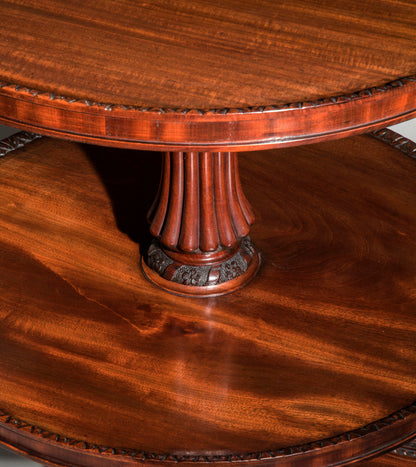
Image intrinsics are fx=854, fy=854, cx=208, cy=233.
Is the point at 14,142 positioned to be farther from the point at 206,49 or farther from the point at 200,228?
the point at 206,49

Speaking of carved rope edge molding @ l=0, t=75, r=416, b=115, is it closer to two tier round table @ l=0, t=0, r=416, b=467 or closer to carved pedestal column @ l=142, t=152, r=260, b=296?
two tier round table @ l=0, t=0, r=416, b=467

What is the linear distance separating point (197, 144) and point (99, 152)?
71cm

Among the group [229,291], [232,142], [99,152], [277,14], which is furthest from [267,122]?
[99,152]

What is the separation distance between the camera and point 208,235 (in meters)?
1.13

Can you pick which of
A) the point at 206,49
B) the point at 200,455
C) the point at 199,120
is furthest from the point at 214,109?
the point at 200,455

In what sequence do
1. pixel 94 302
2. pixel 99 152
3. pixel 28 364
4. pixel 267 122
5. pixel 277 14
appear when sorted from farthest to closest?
pixel 99 152 < pixel 94 302 < pixel 28 364 < pixel 277 14 < pixel 267 122

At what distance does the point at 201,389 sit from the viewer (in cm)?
98

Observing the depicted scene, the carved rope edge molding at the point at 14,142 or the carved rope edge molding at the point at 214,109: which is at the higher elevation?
the carved rope edge molding at the point at 214,109

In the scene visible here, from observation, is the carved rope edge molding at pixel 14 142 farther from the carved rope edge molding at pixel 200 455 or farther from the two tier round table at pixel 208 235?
the carved rope edge molding at pixel 200 455

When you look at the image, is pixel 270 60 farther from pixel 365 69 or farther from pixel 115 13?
pixel 115 13

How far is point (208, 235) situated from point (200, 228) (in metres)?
0.01

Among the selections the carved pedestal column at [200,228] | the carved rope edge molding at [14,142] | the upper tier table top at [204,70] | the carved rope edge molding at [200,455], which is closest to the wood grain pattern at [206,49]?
the upper tier table top at [204,70]

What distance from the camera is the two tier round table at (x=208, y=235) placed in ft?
2.51

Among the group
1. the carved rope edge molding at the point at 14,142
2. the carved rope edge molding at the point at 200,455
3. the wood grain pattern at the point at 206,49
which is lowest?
the carved rope edge molding at the point at 200,455
